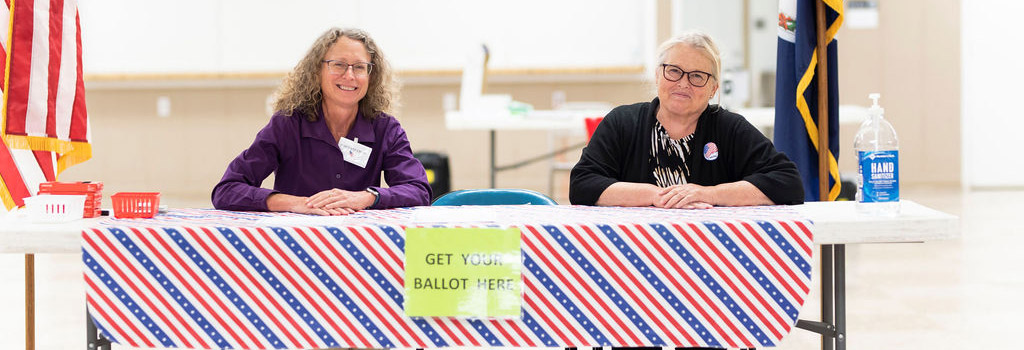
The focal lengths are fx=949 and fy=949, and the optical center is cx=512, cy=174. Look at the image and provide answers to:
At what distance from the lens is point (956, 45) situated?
7879mm

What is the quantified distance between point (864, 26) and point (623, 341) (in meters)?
6.87

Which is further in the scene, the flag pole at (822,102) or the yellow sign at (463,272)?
the flag pole at (822,102)

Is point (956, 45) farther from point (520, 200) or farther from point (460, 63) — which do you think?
point (520, 200)

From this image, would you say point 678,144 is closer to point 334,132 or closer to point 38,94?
point 334,132

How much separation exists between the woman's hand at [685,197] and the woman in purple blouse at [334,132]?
23.1 inches

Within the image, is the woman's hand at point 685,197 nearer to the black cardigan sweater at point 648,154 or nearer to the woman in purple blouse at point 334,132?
the black cardigan sweater at point 648,154

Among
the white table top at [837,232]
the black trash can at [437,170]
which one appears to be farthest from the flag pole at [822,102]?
the black trash can at [437,170]

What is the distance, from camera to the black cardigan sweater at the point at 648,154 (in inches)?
87.4

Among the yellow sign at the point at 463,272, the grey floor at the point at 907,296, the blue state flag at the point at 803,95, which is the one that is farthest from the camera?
the grey floor at the point at 907,296

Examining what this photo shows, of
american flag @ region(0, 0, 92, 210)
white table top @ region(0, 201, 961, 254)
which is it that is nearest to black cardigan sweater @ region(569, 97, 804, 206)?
white table top @ region(0, 201, 961, 254)

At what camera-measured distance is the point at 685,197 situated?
2.08 metres

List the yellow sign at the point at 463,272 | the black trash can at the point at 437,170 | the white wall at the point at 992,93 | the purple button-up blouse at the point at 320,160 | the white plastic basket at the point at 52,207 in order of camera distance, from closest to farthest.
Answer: the yellow sign at the point at 463,272 < the white plastic basket at the point at 52,207 < the purple button-up blouse at the point at 320,160 < the black trash can at the point at 437,170 < the white wall at the point at 992,93

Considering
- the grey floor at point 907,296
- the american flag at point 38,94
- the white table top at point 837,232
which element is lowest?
the grey floor at point 907,296

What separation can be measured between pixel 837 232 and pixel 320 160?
1.26 m
